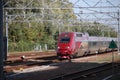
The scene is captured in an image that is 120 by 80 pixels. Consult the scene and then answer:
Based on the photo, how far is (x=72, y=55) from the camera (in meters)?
38.6

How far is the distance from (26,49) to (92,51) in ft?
75.5

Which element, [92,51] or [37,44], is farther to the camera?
[37,44]

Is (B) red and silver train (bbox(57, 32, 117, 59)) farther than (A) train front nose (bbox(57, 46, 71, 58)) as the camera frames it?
Yes

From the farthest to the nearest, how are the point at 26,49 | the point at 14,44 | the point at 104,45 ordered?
1. the point at 26,49
2. the point at 14,44
3. the point at 104,45

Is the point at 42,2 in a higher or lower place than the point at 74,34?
higher

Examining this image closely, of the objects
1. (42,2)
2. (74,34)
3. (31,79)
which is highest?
(42,2)

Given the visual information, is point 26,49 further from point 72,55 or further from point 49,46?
point 72,55

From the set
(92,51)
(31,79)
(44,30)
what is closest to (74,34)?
(92,51)

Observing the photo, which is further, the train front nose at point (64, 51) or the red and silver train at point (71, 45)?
the red and silver train at point (71, 45)

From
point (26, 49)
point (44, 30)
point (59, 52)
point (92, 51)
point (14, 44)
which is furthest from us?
point (44, 30)

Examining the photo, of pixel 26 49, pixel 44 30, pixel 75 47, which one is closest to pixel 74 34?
pixel 75 47

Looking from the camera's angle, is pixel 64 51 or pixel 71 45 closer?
pixel 64 51

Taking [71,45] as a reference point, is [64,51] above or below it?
below

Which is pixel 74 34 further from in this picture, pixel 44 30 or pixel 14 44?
pixel 44 30
